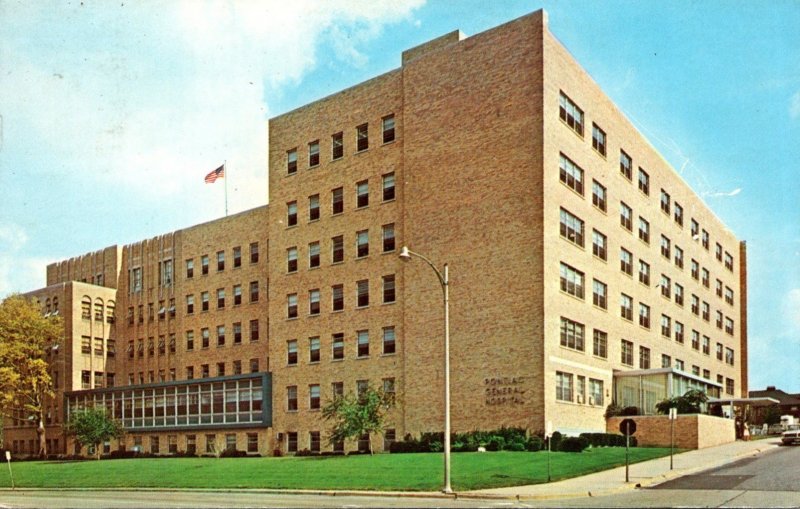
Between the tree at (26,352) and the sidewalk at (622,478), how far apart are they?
181 ft

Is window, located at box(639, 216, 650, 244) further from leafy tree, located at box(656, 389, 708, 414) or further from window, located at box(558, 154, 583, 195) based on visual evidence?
leafy tree, located at box(656, 389, 708, 414)

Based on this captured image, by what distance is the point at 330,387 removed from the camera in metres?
59.5

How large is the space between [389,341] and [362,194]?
33.1ft

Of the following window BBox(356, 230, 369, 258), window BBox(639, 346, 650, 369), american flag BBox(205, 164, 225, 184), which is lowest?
window BBox(639, 346, 650, 369)

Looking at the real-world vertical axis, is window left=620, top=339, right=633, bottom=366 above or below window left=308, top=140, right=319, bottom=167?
below

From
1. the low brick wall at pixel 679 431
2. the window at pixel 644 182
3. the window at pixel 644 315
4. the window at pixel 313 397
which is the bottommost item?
the low brick wall at pixel 679 431

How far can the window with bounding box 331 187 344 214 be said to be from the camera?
60.8m

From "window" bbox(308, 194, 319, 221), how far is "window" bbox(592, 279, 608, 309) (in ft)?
64.7

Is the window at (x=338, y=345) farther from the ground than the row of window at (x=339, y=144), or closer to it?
closer to it

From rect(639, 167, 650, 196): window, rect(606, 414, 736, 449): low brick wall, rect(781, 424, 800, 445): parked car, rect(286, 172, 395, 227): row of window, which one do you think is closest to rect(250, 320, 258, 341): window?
rect(286, 172, 395, 227): row of window

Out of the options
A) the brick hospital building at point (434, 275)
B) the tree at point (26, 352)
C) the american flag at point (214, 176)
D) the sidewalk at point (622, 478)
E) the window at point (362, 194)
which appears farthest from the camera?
the tree at point (26, 352)

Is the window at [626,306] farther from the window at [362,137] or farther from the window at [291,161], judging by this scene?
the window at [291,161]

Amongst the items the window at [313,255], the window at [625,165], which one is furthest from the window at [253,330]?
the window at [625,165]

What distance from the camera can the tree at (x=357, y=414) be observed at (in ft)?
160
